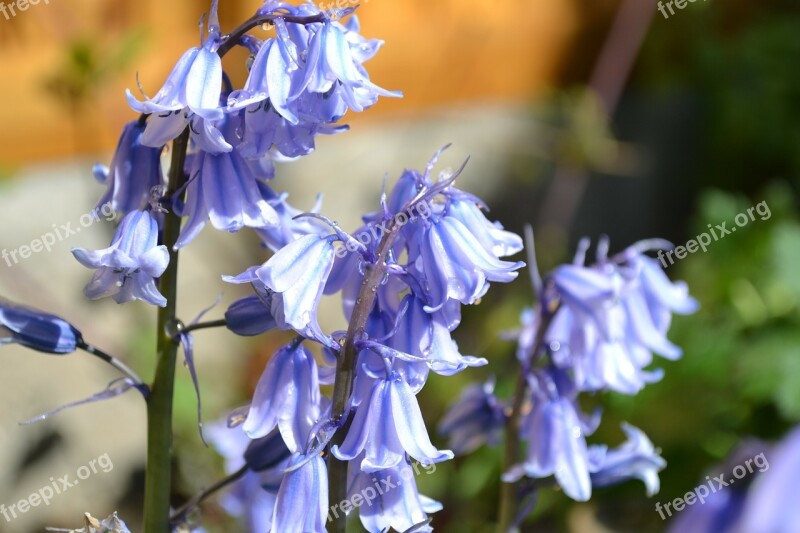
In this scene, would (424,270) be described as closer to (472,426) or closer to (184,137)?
(184,137)

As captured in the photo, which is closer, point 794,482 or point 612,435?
point 794,482

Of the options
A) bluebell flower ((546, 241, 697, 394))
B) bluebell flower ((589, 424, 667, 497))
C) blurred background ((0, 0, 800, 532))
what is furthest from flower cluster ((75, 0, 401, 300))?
blurred background ((0, 0, 800, 532))

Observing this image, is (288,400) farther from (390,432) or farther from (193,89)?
(193,89)

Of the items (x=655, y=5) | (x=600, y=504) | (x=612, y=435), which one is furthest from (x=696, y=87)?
(x=600, y=504)

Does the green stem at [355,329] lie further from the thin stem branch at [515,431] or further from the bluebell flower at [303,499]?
the thin stem branch at [515,431]

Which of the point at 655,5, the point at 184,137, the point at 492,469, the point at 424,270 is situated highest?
the point at 184,137

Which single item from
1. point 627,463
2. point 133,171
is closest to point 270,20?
point 133,171

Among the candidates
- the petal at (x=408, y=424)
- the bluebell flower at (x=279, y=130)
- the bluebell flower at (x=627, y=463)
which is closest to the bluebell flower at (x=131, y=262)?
the bluebell flower at (x=279, y=130)
